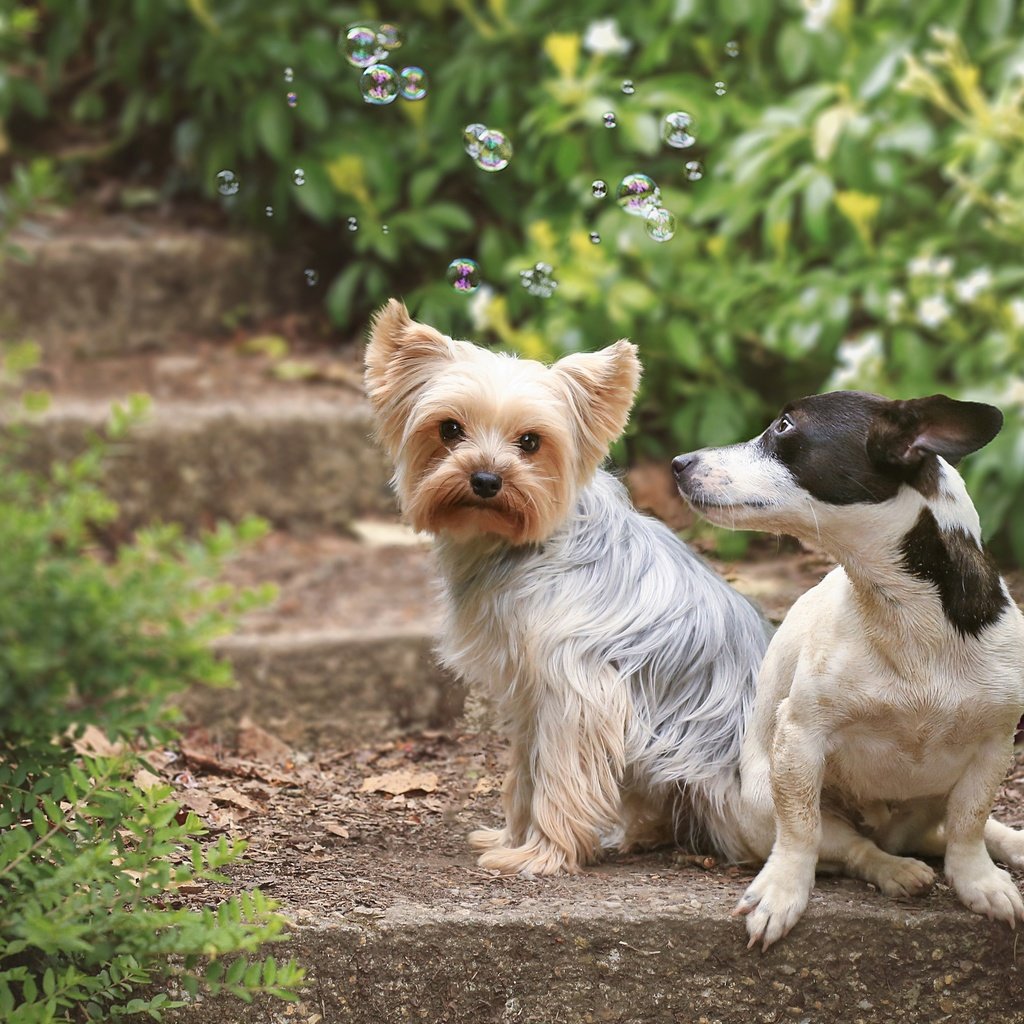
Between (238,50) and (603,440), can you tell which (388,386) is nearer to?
(603,440)

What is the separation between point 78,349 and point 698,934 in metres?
4.64

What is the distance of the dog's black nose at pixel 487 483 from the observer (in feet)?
9.55

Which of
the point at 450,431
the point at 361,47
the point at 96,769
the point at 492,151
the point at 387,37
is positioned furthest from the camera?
the point at 387,37

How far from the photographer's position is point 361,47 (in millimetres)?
3777

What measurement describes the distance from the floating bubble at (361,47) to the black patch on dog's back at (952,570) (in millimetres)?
2036

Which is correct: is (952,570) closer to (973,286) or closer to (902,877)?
(902,877)

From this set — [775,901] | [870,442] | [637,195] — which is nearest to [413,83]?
[637,195]

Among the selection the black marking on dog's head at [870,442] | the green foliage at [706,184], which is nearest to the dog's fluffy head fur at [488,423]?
the black marking on dog's head at [870,442]

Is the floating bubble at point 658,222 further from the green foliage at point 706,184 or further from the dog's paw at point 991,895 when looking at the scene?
the dog's paw at point 991,895

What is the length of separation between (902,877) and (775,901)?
0.28 m

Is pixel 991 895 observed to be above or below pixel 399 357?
below

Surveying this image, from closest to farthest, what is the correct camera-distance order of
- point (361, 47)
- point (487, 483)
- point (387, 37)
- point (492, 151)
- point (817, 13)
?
1. point (487, 483)
2. point (492, 151)
3. point (361, 47)
4. point (387, 37)
5. point (817, 13)

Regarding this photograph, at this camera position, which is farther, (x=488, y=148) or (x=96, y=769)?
(x=488, y=148)

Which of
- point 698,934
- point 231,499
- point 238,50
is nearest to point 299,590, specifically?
point 231,499
